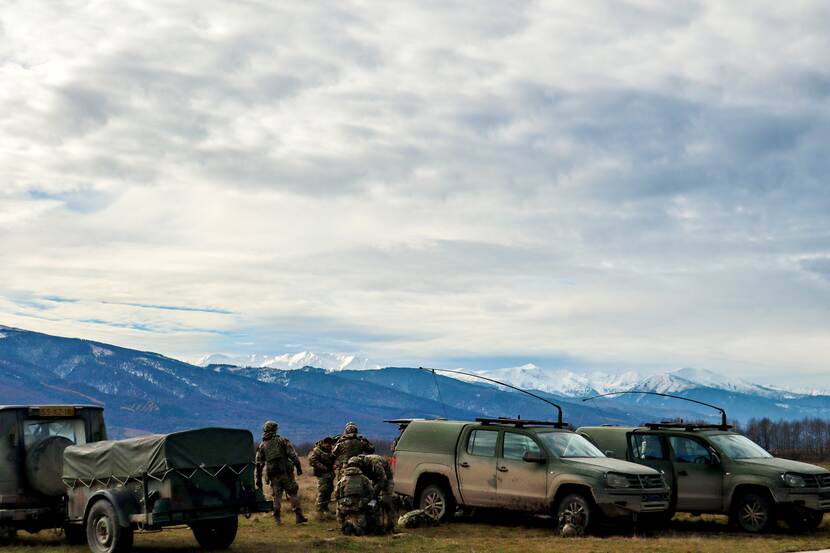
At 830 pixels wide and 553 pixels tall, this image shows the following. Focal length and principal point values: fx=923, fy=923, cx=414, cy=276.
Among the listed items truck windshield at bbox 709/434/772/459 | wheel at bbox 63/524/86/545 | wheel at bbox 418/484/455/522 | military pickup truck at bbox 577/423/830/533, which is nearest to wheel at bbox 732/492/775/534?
military pickup truck at bbox 577/423/830/533

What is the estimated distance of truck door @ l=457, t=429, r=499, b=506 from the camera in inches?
741

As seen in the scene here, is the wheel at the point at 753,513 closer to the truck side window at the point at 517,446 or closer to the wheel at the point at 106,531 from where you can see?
the truck side window at the point at 517,446

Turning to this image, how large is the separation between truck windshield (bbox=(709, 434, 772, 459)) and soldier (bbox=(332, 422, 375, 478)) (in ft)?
24.8

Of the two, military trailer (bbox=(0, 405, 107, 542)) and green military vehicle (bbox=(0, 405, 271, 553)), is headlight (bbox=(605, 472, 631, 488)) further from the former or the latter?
military trailer (bbox=(0, 405, 107, 542))

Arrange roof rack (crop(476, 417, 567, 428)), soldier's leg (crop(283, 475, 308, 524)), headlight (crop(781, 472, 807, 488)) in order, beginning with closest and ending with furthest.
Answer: headlight (crop(781, 472, 807, 488)), roof rack (crop(476, 417, 567, 428)), soldier's leg (crop(283, 475, 308, 524))

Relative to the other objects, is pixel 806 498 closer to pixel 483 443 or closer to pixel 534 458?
pixel 534 458

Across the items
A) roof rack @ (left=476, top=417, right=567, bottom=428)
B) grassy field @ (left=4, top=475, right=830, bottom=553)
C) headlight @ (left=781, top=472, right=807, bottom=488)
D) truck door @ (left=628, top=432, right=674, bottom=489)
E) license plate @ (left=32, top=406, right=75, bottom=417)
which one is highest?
license plate @ (left=32, top=406, right=75, bottom=417)

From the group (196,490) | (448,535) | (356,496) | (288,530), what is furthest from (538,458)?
(196,490)

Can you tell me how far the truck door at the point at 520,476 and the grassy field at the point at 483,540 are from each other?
0.61 meters

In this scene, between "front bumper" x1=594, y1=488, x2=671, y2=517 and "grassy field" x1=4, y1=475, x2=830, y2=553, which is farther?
"front bumper" x1=594, y1=488, x2=671, y2=517

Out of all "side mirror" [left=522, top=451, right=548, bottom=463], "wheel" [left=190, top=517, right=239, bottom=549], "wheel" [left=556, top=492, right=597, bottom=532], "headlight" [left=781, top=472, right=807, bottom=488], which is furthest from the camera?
"headlight" [left=781, top=472, right=807, bottom=488]

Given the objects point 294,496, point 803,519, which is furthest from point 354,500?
point 803,519

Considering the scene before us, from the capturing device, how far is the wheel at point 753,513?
18422 mm

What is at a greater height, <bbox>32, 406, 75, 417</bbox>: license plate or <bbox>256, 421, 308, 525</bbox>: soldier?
<bbox>32, 406, 75, 417</bbox>: license plate
